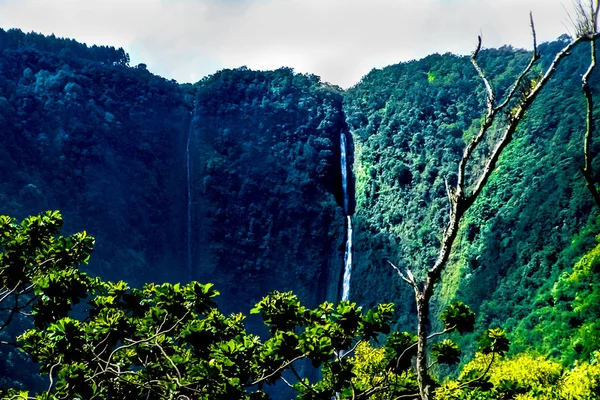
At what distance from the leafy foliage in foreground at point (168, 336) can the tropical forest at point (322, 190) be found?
35.4 ft

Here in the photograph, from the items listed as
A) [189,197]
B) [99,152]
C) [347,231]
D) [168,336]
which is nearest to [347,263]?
[347,231]

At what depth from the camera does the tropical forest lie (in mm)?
40062

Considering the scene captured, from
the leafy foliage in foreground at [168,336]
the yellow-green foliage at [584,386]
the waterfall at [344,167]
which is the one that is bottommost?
the yellow-green foliage at [584,386]

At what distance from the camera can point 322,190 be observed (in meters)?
62.4

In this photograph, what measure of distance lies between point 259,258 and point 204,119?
19.0m

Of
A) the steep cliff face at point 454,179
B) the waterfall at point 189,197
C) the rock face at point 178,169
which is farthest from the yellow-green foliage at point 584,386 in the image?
the waterfall at point 189,197

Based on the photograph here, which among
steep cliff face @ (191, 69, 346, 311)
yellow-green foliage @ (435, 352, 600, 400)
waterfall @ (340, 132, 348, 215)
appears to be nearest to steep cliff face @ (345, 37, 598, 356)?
waterfall @ (340, 132, 348, 215)

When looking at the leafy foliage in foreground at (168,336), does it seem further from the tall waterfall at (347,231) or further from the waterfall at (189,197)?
the waterfall at (189,197)

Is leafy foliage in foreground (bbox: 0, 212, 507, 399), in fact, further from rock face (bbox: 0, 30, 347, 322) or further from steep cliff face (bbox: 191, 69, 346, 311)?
steep cliff face (bbox: 191, 69, 346, 311)

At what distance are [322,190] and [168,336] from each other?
1917 inches

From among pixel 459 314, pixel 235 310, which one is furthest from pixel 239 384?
pixel 235 310

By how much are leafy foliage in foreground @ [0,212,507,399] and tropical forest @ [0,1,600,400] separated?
10792 mm

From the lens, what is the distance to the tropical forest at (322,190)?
40062 mm

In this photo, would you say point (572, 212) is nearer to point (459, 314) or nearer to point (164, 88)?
point (459, 314)
